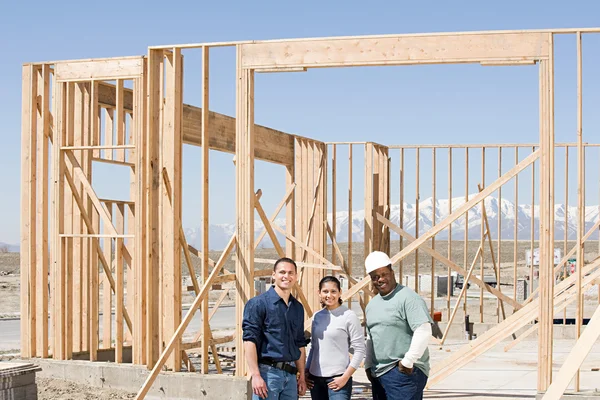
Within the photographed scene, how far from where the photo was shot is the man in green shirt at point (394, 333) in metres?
6.11

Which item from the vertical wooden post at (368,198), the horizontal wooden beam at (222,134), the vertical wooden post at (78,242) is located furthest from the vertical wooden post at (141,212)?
the vertical wooden post at (368,198)

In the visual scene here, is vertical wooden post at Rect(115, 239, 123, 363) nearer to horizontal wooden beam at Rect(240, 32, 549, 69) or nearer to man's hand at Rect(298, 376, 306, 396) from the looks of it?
horizontal wooden beam at Rect(240, 32, 549, 69)

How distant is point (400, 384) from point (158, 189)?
530 cm

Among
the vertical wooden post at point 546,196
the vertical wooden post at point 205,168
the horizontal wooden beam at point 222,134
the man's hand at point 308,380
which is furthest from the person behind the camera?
the horizontal wooden beam at point 222,134

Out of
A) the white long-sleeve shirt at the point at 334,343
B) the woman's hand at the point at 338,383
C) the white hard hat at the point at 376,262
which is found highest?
the white hard hat at the point at 376,262

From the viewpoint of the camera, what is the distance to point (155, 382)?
10453mm

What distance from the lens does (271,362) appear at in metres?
6.41

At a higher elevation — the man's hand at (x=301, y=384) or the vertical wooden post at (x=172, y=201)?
the vertical wooden post at (x=172, y=201)

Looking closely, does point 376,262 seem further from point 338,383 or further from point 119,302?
point 119,302

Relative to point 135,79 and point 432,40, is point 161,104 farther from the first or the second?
point 432,40

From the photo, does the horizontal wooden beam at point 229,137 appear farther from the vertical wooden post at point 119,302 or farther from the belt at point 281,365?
the belt at point 281,365

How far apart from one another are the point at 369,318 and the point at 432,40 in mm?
4181

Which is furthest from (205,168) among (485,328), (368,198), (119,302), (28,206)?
(485,328)

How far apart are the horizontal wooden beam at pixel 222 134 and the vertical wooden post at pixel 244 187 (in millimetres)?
2606
